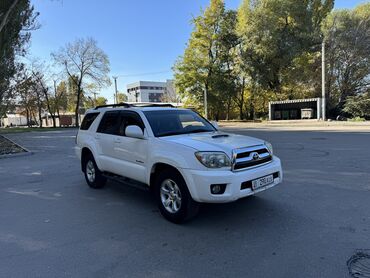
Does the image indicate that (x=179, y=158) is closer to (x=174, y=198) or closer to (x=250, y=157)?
(x=174, y=198)

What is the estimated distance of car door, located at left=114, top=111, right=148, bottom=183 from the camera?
5.18 m

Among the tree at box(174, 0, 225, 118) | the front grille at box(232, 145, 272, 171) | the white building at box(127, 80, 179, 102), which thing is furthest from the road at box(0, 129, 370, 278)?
the white building at box(127, 80, 179, 102)

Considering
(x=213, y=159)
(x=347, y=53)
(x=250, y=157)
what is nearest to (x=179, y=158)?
(x=213, y=159)

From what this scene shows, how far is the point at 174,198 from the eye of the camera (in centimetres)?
473

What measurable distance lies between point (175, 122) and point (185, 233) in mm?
2107

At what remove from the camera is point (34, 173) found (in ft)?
30.1

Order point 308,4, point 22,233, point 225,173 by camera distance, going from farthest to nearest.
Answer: point 308,4
point 22,233
point 225,173

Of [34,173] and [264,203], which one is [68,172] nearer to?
[34,173]

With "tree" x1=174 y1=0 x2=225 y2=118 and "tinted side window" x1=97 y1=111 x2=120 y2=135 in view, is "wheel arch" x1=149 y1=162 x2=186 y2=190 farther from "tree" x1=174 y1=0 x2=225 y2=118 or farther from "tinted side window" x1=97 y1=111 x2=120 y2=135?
"tree" x1=174 y1=0 x2=225 y2=118

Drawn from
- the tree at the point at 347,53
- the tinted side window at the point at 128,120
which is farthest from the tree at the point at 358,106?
the tinted side window at the point at 128,120

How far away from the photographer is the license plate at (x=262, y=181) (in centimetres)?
445

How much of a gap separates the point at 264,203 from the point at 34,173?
6.95 m

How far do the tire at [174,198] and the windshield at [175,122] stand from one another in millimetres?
786

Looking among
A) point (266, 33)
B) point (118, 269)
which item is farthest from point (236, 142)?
point (266, 33)
